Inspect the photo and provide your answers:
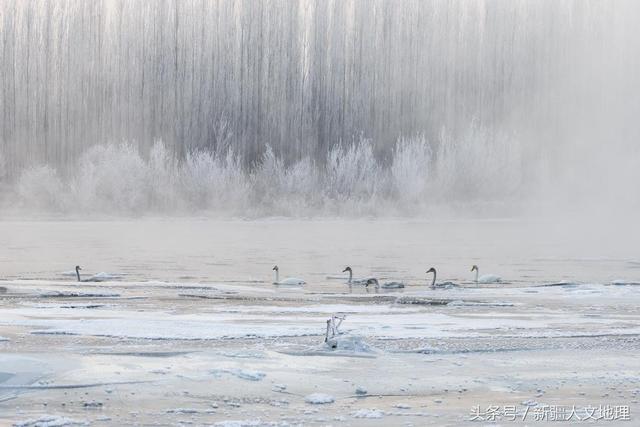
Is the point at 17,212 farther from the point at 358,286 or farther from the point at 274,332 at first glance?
the point at 274,332

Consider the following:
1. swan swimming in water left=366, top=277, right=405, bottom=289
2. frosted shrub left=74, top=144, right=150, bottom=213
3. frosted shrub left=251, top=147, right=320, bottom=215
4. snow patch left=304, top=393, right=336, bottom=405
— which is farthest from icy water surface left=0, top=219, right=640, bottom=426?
frosted shrub left=251, top=147, right=320, bottom=215

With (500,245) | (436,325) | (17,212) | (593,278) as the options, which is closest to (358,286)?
(593,278)

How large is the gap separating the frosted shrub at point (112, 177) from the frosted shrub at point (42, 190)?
1.38m

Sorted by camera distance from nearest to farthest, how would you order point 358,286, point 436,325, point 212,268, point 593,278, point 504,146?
point 436,325, point 358,286, point 593,278, point 212,268, point 504,146

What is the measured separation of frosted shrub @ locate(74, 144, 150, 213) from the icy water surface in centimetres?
4139

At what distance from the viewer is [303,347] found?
15.1m

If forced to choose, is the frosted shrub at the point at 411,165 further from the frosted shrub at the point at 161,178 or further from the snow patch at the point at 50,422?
the snow patch at the point at 50,422

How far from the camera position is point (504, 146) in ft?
264

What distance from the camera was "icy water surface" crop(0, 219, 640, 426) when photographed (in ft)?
37.1

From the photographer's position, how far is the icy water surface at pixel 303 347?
446 inches

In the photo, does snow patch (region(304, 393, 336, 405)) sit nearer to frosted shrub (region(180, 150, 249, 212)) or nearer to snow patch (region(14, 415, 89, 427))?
snow patch (region(14, 415, 89, 427))

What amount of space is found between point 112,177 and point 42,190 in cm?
584

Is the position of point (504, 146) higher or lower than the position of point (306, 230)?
higher

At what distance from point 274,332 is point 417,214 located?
221ft
